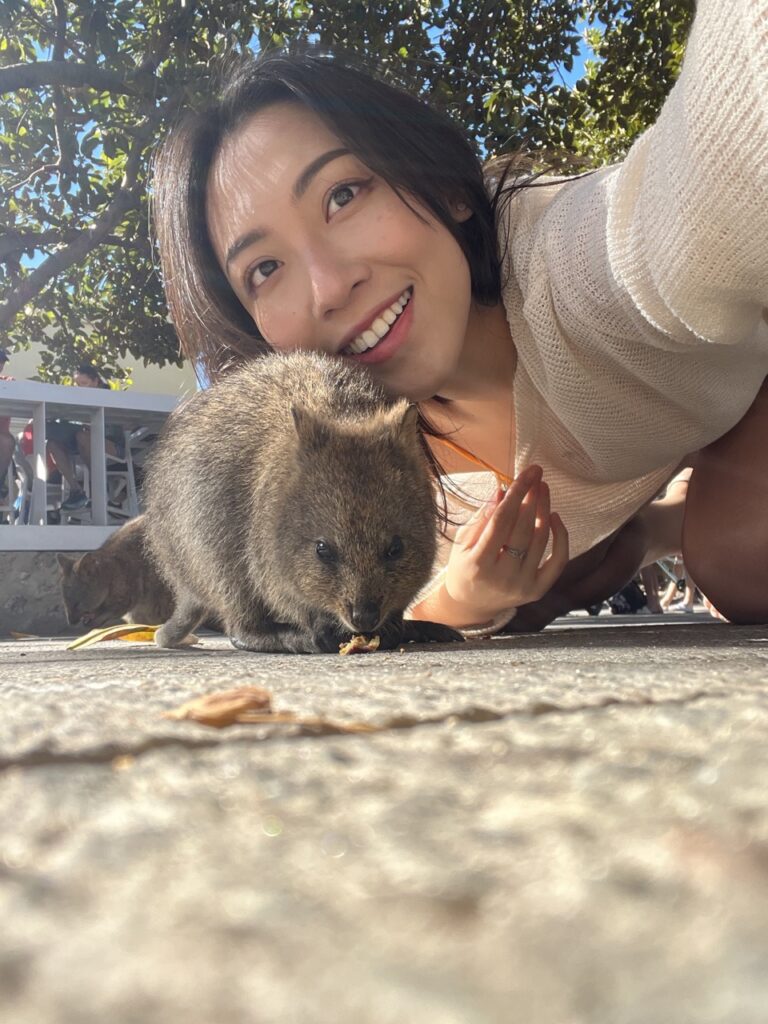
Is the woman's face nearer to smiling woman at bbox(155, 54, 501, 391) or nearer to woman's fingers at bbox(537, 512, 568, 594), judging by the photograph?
smiling woman at bbox(155, 54, 501, 391)

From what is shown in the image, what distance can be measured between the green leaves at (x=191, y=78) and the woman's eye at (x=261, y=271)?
290cm

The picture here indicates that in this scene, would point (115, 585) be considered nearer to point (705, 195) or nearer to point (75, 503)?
point (75, 503)

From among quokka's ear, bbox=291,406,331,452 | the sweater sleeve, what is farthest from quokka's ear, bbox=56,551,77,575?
the sweater sleeve

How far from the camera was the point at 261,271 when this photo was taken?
134 inches

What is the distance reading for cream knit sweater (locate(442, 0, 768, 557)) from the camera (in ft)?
6.00

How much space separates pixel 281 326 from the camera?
3350 millimetres

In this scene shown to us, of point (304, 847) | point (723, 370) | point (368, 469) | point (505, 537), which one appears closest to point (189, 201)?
point (368, 469)

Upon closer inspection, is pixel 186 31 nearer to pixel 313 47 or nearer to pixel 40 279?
pixel 40 279

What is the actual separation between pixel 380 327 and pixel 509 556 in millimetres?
990

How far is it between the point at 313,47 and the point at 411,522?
2.28 metres

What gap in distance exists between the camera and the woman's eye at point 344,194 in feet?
10.2

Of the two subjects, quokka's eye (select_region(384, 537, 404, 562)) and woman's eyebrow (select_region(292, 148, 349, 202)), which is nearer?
quokka's eye (select_region(384, 537, 404, 562))

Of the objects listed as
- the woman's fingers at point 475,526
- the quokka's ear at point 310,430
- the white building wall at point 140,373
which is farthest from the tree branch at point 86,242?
the white building wall at point 140,373

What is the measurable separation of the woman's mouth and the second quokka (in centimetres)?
11
